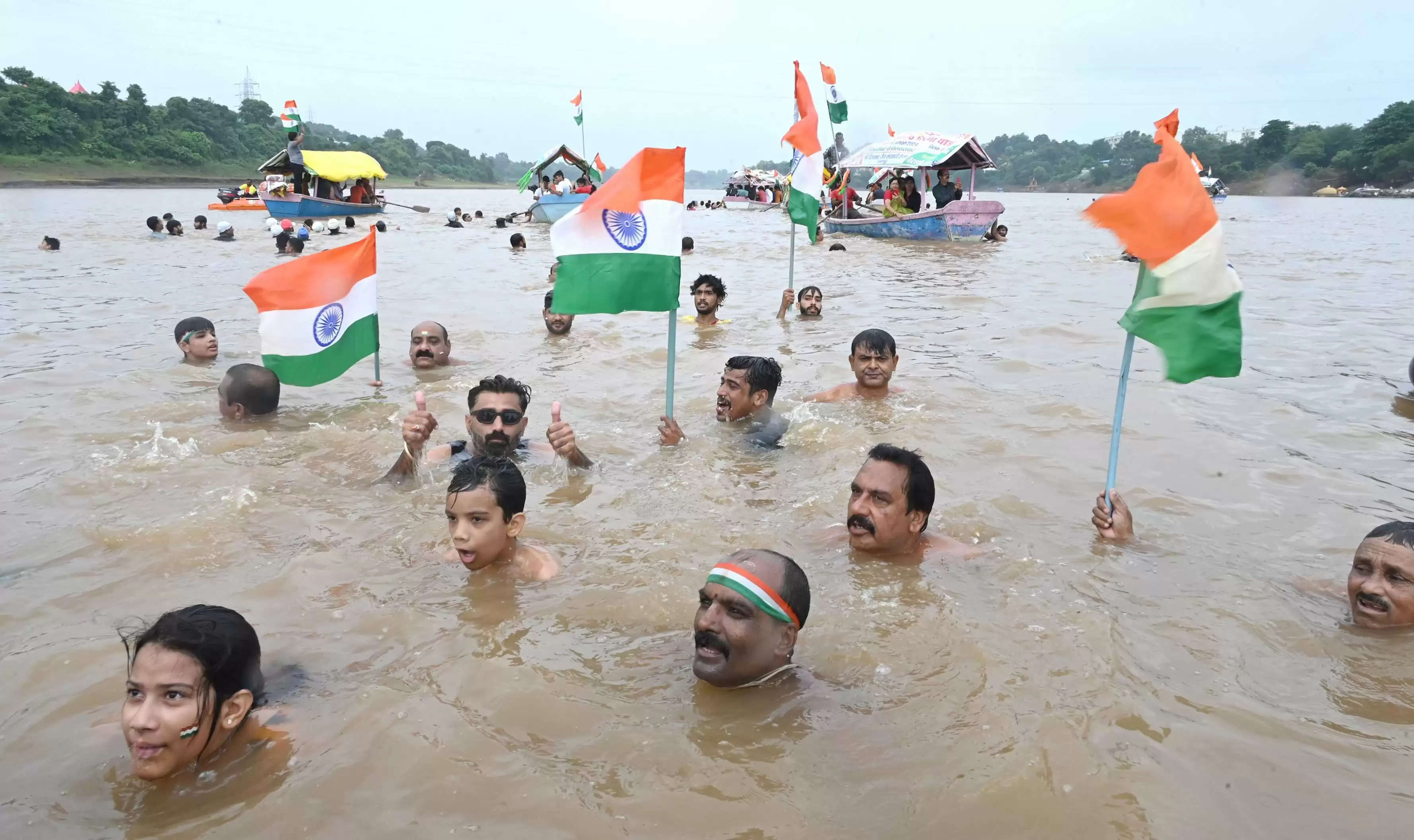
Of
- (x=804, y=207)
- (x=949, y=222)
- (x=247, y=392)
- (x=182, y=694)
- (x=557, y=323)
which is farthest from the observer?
(x=949, y=222)

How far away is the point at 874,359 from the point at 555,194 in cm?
2741

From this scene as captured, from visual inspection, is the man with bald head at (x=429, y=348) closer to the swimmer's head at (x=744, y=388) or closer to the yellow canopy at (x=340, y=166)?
the swimmer's head at (x=744, y=388)

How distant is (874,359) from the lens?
25.5 feet

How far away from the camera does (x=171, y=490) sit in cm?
566

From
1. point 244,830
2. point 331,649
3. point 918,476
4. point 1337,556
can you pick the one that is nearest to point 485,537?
point 331,649

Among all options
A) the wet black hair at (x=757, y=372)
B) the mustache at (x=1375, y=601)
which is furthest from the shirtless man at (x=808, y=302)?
the mustache at (x=1375, y=601)

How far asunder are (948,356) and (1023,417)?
2.48 m

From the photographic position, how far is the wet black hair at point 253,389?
7266 millimetres

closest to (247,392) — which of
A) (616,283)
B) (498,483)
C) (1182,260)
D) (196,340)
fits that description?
(196,340)

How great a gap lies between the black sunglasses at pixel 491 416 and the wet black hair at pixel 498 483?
4.57 ft

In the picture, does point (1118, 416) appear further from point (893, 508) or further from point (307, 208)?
point (307, 208)

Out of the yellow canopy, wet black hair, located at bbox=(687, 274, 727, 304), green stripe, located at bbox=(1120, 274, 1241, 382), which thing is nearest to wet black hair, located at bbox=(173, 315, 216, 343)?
wet black hair, located at bbox=(687, 274, 727, 304)

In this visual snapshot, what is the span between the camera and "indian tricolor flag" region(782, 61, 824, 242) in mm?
9648

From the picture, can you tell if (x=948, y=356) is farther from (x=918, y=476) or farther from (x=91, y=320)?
(x=91, y=320)
